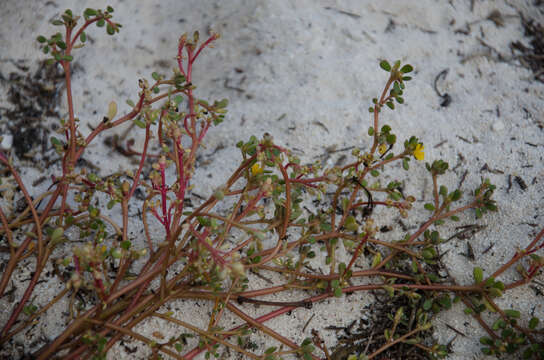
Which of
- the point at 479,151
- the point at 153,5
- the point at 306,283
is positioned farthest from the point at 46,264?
the point at 479,151

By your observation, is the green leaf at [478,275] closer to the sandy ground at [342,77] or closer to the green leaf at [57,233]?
the sandy ground at [342,77]

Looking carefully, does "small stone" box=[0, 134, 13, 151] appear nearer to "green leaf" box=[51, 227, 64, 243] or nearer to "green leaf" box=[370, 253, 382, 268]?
"green leaf" box=[51, 227, 64, 243]

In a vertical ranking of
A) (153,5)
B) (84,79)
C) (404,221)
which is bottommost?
(404,221)

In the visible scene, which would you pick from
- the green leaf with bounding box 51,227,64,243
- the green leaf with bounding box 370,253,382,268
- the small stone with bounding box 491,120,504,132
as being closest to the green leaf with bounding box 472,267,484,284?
the green leaf with bounding box 370,253,382,268

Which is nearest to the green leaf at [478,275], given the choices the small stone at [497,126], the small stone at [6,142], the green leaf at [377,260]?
the green leaf at [377,260]

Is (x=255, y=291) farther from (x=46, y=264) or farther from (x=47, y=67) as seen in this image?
(x=47, y=67)

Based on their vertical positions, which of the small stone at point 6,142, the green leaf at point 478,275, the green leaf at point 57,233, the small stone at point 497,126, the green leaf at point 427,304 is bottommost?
the green leaf at point 57,233
